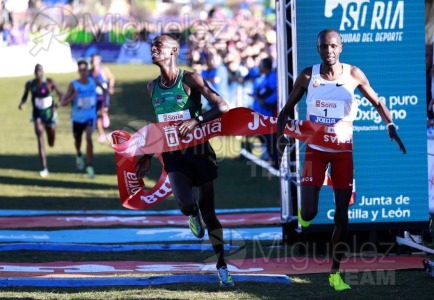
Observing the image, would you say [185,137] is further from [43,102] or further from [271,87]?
[271,87]

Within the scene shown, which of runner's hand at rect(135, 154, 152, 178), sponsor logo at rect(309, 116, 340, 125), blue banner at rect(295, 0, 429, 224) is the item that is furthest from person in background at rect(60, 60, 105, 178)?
sponsor logo at rect(309, 116, 340, 125)

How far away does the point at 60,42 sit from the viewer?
1566 inches

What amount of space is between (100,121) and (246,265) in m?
14.4

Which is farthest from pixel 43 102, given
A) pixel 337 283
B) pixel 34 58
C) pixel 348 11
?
pixel 34 58

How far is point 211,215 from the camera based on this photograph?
870cm

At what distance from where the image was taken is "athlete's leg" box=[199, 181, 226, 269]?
28.4 ft

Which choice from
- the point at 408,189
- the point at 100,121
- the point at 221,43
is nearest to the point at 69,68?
the point at 221,43

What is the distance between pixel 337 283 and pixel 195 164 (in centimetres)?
169

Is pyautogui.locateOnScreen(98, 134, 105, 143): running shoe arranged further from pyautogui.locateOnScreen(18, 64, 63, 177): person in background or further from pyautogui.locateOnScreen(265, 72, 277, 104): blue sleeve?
pyautogui.locateOnScreen(265, 72, 277, 104): blue sleeve

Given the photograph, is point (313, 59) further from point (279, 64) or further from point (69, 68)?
point (69, 68)

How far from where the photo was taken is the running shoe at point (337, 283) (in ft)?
27.8

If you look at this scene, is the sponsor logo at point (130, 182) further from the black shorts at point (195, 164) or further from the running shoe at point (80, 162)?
the running shoe at point (80, 162)

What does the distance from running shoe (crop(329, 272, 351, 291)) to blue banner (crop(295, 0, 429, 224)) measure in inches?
80.7

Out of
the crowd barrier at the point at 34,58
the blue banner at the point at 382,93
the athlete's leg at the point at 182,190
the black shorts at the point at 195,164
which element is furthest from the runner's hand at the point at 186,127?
the crowd barrier at the point at 34,58
